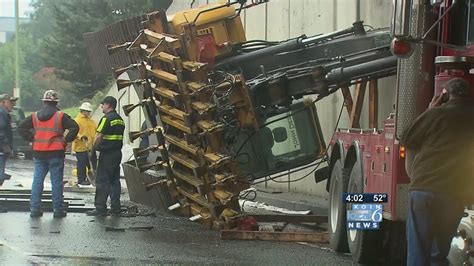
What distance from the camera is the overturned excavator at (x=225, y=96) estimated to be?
1160cm

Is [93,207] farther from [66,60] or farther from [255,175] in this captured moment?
[66,60]

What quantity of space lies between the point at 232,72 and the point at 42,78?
6129 centimetres

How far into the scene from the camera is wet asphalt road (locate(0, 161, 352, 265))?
30.6ft

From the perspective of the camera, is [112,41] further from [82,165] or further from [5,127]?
[5,127]

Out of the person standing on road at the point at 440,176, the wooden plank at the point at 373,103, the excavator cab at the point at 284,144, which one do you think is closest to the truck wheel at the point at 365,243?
the person standing on road at the point at 440,176

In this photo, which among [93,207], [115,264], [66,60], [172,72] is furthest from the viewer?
[66,60]

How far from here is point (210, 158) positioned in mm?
11531

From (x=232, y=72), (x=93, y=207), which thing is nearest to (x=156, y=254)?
(x=232, y=72)

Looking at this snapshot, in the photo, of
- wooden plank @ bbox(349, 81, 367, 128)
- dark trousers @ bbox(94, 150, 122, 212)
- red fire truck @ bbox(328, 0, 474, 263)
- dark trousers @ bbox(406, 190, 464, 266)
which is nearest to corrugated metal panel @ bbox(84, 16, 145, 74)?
dark trousers @ bbox(94, 150, 122, 212)

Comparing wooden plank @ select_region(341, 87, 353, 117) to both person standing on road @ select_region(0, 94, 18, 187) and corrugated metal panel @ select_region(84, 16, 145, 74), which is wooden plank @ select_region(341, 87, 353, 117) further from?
person standing on road @ select_region(0, 94, 18, 187)

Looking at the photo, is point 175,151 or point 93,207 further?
point 93,207

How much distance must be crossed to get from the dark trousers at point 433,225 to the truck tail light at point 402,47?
111 cm

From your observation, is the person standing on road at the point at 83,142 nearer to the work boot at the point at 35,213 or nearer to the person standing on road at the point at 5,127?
the person standing on road at the point at 5,127

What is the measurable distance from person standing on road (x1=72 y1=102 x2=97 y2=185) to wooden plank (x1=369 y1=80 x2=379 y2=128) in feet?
21.9
